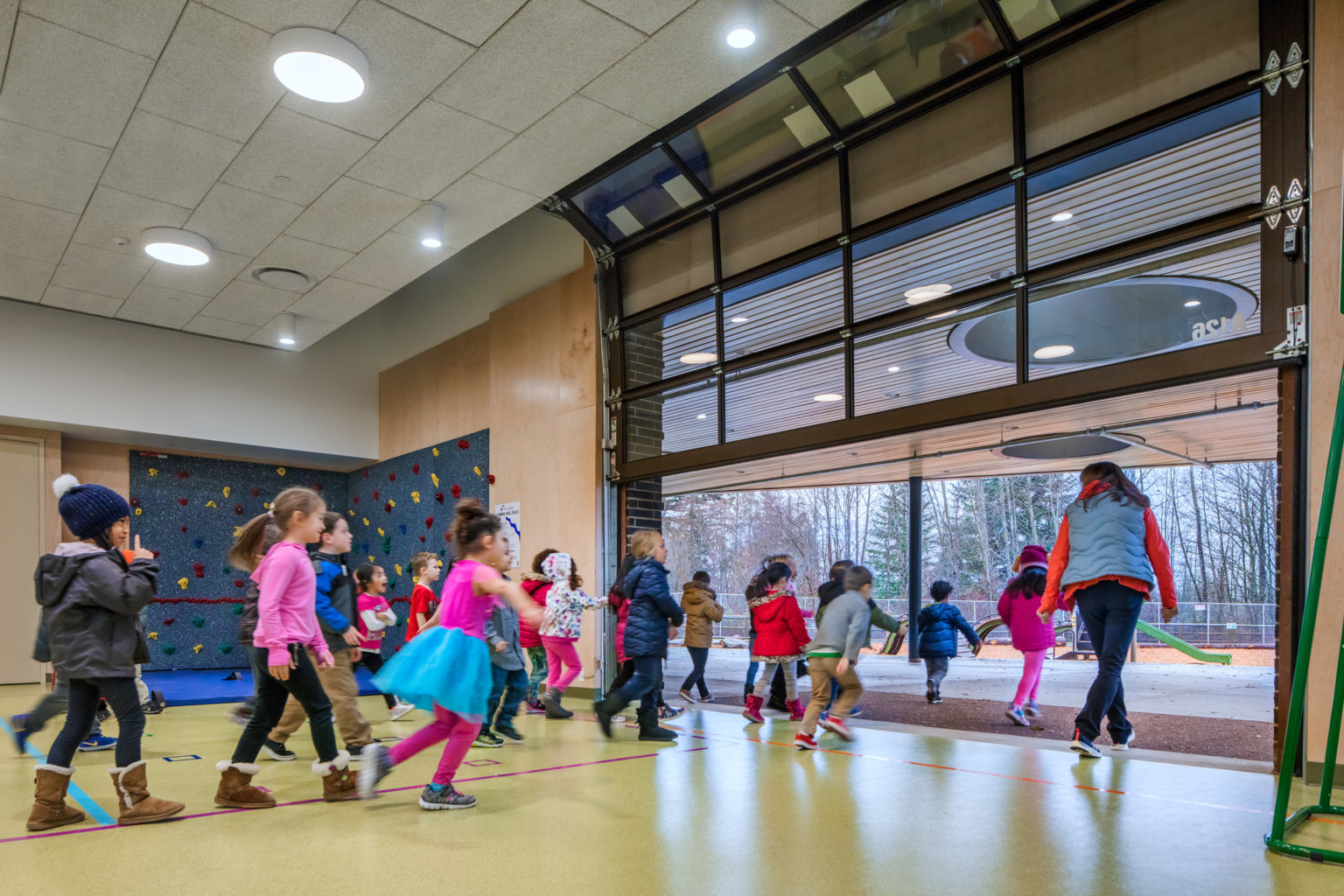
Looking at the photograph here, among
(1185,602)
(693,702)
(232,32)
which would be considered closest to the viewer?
(232,32)

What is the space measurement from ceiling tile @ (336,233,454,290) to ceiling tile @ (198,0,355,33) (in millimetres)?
2774

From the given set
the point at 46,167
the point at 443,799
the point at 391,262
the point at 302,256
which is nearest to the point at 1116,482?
the point at 443,799

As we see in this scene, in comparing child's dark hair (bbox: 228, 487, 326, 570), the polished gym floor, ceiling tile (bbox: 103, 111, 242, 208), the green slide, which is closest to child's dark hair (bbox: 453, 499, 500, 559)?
child's dark hair (bbox: 228, 487, 326, 570)

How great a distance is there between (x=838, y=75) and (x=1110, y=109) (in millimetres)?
1800

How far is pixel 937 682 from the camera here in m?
8.09

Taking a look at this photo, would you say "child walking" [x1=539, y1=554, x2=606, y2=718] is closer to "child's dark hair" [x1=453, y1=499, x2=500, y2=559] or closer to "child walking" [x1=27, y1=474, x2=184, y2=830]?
"child's dark hair" [x1=453, y1=499, x2=500, y2=559]

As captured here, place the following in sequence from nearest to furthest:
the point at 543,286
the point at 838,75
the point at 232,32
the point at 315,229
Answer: the point at 232,32, the point at 838,75, the point at 315,229, the point at 543,286

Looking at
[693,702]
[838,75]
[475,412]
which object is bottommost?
[693,702]

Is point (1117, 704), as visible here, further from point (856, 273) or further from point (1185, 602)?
point (1185, 602)

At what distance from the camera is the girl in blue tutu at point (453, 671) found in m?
3.55

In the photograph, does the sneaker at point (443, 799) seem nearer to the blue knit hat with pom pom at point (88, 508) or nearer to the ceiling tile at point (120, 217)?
the blue knit hat with pom pom at point (88, 508)

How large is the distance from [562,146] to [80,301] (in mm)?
5990

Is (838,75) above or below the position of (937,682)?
above

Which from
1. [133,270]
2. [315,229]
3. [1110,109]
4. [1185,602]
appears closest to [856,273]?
[1110,109]
